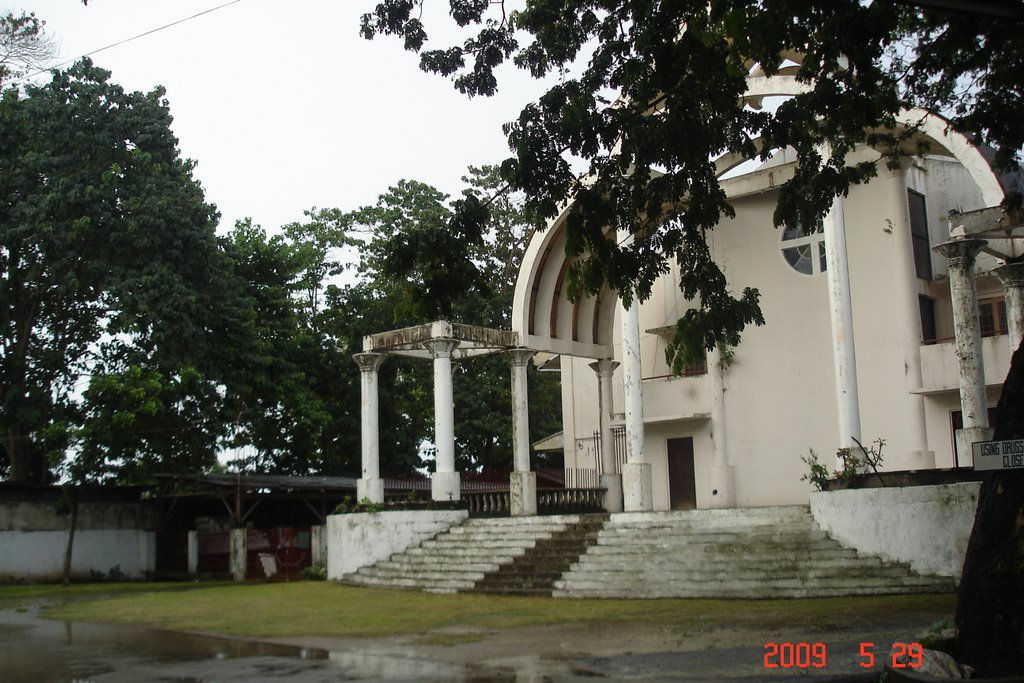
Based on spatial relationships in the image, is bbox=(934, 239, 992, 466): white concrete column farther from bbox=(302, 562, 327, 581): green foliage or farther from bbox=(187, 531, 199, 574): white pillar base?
bbox=(187, 531, 199, 574): white pillar base

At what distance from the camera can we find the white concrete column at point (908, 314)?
19.3 m

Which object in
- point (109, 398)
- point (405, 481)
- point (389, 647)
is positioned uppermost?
point (109, 398)

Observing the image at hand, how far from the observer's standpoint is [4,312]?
28203mm

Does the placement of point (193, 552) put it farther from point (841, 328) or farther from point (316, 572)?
point (841, 328)

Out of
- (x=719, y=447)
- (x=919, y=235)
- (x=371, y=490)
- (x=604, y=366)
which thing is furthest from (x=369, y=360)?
(x=919, y=235)

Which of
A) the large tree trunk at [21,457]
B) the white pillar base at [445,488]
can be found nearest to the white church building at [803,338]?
the white pillar base at [445,488]

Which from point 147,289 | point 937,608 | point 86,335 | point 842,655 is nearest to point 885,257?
point 937,608

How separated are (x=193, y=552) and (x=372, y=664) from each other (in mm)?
19635

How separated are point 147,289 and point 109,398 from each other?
332cm

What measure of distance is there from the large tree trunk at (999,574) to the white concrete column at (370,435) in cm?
1559

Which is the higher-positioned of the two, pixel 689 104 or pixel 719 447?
pixel 689 104

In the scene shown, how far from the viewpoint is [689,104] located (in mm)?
10305

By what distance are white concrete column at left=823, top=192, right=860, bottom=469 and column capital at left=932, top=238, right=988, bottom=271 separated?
1.68 m

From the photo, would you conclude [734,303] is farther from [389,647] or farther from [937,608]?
[389,647]
